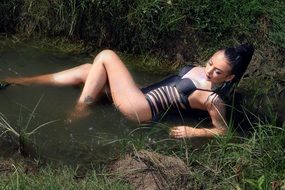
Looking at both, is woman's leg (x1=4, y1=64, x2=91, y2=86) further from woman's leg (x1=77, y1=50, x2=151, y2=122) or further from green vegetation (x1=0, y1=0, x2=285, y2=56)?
green vegetation (x1=0, y1=0, x2=285, y2=56)

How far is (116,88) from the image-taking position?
5.50 metres

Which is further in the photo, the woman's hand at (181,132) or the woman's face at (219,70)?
the woman's face at (219,70)

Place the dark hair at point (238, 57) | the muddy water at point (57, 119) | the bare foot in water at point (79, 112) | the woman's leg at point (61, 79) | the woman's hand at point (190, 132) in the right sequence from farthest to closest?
the woman's leg at point (61, 79)
the bare foot in water at point (79, 112)
the dark hair at point (238, 57)
the woman's hand at point (190, 132)
the muddy water at point (57, 119)

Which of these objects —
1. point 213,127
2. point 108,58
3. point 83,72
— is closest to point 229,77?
point 213,127

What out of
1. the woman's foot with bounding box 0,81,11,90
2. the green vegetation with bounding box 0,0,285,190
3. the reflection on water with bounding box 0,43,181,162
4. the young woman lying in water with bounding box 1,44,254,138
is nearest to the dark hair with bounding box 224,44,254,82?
the young woman lying in water with bounding box 1,44,254,138

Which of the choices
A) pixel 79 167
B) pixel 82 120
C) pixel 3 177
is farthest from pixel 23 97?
pixel 3 177

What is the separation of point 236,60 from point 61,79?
1611mm

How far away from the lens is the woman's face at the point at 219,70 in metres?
5.31

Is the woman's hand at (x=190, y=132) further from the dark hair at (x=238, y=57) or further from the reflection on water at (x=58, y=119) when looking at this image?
the dark hair at (x=238, y=57)

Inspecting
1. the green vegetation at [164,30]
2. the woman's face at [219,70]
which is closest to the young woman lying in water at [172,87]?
the woman's face at [219,70]

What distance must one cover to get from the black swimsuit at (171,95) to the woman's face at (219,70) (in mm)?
177

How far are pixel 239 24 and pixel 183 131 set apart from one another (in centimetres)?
171

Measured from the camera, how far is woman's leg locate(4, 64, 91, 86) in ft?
→ 18.7

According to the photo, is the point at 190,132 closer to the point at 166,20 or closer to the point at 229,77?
the point at 229,77
